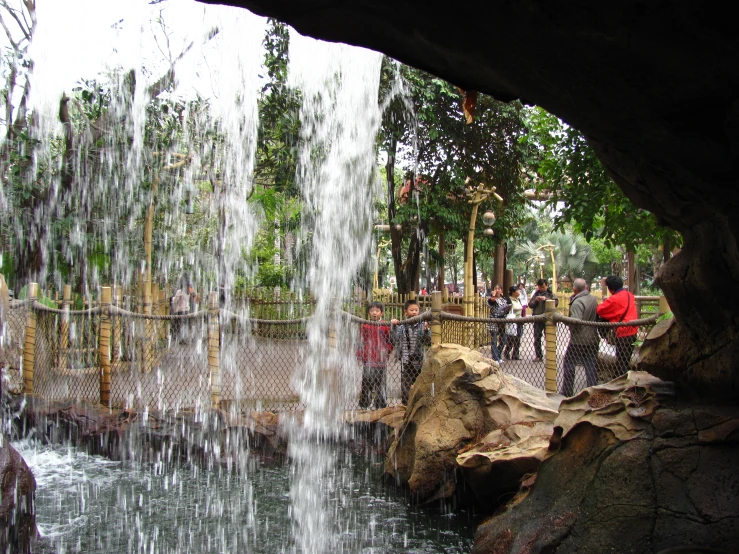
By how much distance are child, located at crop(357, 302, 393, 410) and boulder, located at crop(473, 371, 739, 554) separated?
334cm

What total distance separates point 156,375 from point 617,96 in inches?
358

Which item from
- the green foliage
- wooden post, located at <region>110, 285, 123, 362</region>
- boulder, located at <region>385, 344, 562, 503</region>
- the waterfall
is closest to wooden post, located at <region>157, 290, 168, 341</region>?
wooden post, located at <region>110, 285, 123, 362</region>

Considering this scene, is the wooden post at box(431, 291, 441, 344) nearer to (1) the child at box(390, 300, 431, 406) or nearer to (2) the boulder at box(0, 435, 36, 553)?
(1) the child at box(390, 300, 431, 406)

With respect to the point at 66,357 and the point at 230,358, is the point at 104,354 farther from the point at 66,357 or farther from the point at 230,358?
the point at 230,358

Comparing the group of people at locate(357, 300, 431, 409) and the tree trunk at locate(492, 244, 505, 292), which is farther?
the tree trunk at locate(492, 244, 505, 292)

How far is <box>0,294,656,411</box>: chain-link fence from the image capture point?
660 cm

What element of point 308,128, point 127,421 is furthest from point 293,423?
point 308,128

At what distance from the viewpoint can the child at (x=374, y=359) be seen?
→ 7.15m

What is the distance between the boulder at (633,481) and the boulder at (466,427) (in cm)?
83

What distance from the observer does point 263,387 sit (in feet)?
29.6

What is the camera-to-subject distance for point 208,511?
5387mm

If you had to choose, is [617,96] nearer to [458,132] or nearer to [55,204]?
[55,204]

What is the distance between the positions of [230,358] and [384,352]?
13.6 ft

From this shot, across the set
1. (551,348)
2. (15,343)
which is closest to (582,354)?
(551,348)
